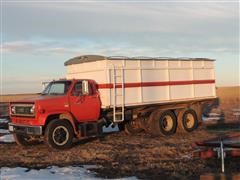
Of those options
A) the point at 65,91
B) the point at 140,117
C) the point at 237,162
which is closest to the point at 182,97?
the point at 140,117

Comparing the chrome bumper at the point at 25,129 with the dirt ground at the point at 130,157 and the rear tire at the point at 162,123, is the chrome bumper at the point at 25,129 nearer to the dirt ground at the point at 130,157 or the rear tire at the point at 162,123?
the dirt ground at the point at 130,157

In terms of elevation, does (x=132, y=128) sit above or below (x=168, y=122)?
below

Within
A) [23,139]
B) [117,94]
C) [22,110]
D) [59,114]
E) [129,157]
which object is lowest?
[129,157]

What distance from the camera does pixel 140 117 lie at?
21203 millimetres

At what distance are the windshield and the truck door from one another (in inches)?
11.2

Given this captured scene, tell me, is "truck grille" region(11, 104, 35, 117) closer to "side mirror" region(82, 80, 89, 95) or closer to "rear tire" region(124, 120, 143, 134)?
"side mirror" region(82, 80, 89, 95)

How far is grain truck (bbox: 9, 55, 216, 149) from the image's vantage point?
1705 cm

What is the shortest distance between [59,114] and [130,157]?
3780mm

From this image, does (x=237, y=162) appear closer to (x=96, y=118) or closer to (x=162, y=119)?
(x=96, y=118)

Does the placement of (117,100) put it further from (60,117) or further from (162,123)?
(162,123)

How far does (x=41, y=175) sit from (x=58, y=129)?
5.34 metres

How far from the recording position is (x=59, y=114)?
17344 millimetres

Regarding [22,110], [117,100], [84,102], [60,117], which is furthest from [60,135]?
[117,100]

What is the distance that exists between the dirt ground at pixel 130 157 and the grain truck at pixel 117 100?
72 centimetres
